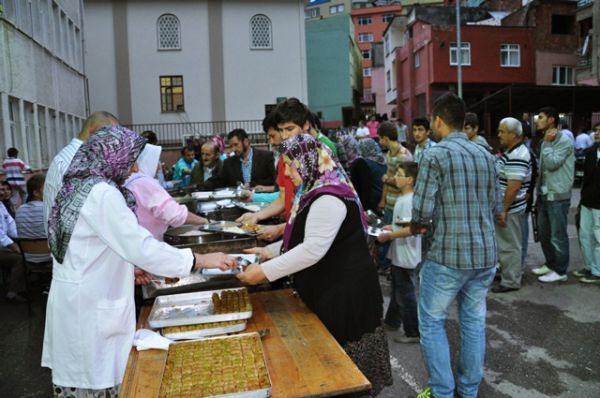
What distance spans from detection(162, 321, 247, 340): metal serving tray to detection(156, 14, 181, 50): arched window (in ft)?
85.9

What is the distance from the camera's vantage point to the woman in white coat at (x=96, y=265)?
2361mm

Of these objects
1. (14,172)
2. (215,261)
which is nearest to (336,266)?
(215,261)

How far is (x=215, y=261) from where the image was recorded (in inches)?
106

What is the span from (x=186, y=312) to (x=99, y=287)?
1.51 feet

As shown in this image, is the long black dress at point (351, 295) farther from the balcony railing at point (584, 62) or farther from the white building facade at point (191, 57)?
the balcony railing at point (584, 62)

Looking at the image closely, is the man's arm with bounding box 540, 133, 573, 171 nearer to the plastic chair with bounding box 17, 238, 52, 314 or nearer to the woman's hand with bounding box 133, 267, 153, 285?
the woman's hand with bounding box 133, 267, 153, 285

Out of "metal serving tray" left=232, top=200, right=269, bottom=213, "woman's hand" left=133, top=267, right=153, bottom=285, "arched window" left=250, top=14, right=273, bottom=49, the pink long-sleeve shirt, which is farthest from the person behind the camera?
"arched window" left=250, top=14, right=273, bottom=49

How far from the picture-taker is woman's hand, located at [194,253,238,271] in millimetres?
2652

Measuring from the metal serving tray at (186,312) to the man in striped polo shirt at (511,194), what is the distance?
3.96 metres

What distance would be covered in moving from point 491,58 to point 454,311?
95.4ft

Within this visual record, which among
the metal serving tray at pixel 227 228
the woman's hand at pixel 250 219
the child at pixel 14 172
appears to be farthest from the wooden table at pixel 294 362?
the child at pixel 14 172

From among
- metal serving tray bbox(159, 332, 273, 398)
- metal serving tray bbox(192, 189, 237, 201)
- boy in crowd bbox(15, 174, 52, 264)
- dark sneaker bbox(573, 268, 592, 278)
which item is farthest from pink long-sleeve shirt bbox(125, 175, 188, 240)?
dark sneaker bbox(573, 268, 592, 278)

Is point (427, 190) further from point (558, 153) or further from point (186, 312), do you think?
point (558, 153)

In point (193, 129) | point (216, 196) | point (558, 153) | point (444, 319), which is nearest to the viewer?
point (444, 319)
